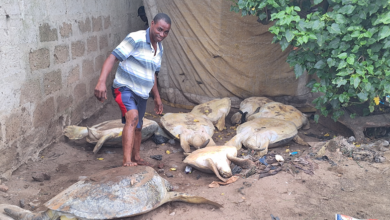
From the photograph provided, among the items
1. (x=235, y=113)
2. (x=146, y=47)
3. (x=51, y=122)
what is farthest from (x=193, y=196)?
(x=235, y=113)

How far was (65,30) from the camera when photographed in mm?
3561

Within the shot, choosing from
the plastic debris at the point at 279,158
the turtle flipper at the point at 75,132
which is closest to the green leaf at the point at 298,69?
the plastic debris at the point at 279,158

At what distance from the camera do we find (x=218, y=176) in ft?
9.54

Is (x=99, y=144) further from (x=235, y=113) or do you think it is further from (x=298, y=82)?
(x=298, y=82)

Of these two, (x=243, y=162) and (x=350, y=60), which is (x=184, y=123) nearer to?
(x=243, y=162)

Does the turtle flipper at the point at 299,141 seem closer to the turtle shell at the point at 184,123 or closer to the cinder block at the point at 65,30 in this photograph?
the turtle shell at the point at 184,123

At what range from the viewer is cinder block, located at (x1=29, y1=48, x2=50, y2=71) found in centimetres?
304

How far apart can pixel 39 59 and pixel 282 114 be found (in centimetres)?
286

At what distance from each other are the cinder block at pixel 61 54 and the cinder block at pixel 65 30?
0.40ft

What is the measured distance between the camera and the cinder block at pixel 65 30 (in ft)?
11.5

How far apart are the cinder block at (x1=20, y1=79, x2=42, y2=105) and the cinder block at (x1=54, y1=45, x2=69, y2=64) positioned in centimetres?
39

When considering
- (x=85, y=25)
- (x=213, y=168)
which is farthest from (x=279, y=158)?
(x=85, y=25)

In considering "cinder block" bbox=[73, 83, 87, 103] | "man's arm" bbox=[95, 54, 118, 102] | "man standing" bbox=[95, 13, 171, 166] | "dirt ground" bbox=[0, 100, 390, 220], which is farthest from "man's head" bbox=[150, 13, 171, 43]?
"cinder block" bbox=[73, 83, 87, 103]

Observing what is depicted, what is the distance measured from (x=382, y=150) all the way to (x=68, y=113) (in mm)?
3342
